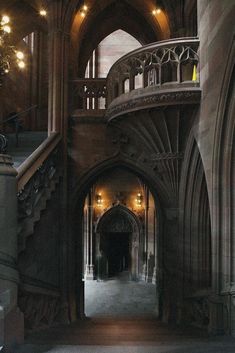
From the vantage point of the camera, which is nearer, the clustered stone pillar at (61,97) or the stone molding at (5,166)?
the stone molding at (5,166)

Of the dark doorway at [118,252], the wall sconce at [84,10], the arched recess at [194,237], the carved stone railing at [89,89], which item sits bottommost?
the dark doorway at [118,252]

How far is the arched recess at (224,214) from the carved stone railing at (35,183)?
270cm

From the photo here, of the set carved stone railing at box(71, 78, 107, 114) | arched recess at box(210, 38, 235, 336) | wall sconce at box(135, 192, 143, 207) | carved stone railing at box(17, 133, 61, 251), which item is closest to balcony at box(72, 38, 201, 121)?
carved stone railing at box(71, 78, 107, 114)

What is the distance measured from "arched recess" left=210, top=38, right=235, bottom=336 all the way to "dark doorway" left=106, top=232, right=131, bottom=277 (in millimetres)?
10728

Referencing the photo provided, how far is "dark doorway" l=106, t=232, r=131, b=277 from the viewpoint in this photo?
51.9 feet

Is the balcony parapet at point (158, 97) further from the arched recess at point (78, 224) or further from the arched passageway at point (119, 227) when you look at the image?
the arched passageway at point (119, 227)

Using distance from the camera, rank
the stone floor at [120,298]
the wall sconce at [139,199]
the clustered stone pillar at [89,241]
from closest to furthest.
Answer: the stone floor at [120,298] < the clustered stone pillar at [89,241] < the wall sconce at [139,199]

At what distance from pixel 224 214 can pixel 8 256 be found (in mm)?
2995

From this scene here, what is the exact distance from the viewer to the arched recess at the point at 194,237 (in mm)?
6758

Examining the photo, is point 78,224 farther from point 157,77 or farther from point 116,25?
point 116,25

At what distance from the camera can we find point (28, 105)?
13.5 m

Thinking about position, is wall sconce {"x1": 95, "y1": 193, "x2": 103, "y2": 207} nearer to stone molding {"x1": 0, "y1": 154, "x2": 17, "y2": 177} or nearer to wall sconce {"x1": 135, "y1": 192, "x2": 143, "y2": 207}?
wall sconce {"x1": 135, "y1": 192, "x2": 143, "y2": 207}

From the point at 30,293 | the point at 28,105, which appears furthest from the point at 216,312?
the point at 28,105

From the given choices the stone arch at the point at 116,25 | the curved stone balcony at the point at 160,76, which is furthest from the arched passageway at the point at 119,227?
the curved stone balcony at the point at 160,76
